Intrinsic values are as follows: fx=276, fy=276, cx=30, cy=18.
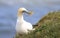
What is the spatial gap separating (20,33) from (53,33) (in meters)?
2.15

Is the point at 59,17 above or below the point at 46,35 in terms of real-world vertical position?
above

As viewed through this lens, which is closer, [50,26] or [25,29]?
[50,26]

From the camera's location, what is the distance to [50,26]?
9.93 metres

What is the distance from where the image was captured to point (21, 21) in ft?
36.4

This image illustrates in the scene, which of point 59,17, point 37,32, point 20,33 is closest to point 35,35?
point 37,32

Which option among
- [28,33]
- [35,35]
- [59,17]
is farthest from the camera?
[59,17]

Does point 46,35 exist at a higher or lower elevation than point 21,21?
lower

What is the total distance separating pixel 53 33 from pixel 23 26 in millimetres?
2011

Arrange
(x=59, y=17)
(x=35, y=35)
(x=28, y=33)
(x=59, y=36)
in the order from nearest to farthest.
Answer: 1. (x=59, y=36)
2. (x=35, y=35)
3. (x=28, y=33)
4. (x=59, y=17)

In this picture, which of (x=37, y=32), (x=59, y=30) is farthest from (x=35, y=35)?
(x=59, y=30)

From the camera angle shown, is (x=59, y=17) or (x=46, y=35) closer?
(x=46, y=35)

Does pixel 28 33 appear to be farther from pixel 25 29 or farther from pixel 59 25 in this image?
pixel 59 25

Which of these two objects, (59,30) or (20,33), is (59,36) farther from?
(20,33)

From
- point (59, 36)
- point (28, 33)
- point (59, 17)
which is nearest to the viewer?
point (59, 36)
